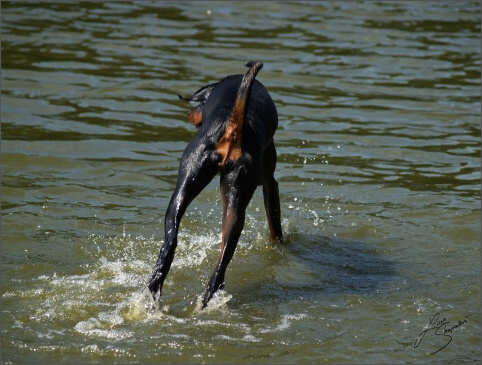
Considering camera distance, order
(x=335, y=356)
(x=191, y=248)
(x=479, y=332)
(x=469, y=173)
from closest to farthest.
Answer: (x=335, y=356) < (x=479, y=332) < (x=191, y=248) < (x=469, y=173)

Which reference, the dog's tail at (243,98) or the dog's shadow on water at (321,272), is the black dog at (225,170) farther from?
→ the dog's shadow on water at (321,272)

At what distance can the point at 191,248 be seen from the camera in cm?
645

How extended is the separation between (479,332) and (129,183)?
12.7ft

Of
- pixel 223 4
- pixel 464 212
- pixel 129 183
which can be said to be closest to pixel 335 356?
pixel 464 212

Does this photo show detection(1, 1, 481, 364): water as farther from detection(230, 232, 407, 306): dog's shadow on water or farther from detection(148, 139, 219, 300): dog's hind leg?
detection(148, 139, 219, 300): dog's hind leg

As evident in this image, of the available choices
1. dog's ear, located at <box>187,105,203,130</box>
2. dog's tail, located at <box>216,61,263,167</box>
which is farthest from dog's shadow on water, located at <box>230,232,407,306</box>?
dog's ear, located at <box>187,105,203,130</box>

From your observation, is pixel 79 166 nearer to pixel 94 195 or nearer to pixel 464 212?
pixel 94 195

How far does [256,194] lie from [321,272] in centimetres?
198

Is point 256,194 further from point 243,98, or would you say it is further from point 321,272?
point 243,98

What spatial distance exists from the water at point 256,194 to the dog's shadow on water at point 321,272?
2 centimetres

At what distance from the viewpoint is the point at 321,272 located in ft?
20.2

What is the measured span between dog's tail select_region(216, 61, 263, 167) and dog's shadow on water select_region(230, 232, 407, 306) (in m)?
0.97

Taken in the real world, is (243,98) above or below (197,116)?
above

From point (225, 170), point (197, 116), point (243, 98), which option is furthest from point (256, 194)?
point (243, 98)
